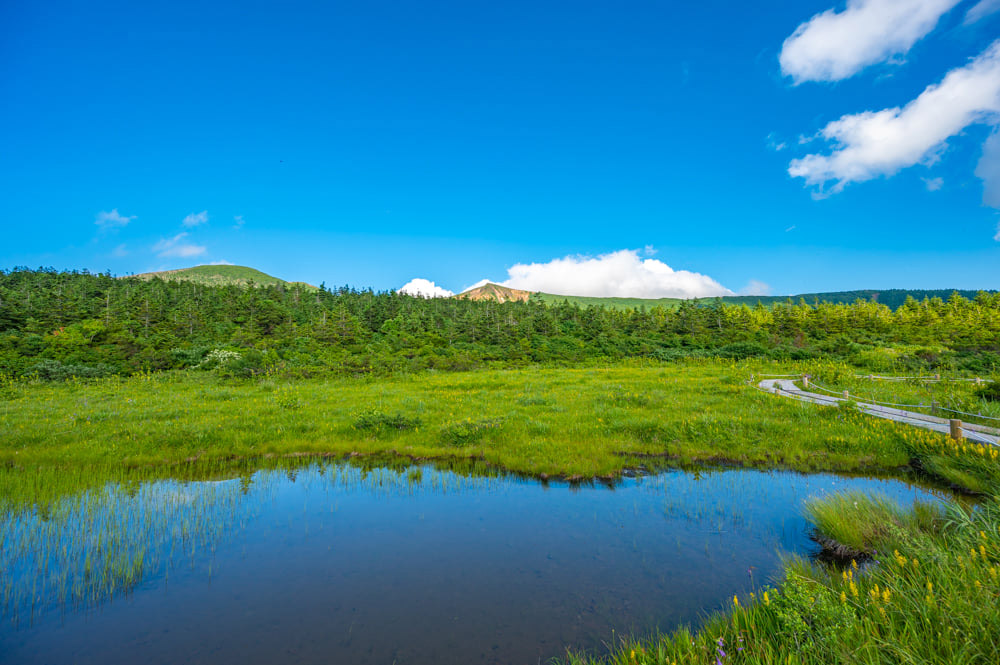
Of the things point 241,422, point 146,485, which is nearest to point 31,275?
point 241,422

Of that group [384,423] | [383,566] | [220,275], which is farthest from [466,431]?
[220,275]

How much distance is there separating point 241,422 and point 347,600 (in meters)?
13.9

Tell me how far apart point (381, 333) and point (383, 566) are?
5297cm

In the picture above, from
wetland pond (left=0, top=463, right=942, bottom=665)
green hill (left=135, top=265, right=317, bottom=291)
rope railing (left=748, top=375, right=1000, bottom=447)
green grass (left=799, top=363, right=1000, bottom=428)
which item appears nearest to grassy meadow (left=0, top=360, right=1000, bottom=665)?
green grass (left=799, top=363, right=1000, bottom=428)

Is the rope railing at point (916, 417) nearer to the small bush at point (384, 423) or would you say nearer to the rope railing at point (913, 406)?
the rope railing at point (913, 406)

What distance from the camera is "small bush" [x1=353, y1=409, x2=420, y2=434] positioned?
17188 millimetres

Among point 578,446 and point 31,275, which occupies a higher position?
point 31,275

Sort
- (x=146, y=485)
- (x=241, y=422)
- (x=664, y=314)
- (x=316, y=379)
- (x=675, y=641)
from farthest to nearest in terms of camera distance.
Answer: (x=664, y=314) → (x=316, y=379) → (x=241, y=422) → (x=146, y=485) → (x=675, y=641)

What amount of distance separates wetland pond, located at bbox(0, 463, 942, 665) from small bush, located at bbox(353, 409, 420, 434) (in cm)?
537

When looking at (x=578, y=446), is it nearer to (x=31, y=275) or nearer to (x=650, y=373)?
(x=650, y=373)

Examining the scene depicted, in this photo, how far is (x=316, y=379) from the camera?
3328 centimetres

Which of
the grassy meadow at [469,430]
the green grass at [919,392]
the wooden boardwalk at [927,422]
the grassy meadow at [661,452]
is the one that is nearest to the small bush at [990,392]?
the green grass at [919,392]

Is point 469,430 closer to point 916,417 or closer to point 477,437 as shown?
point 477,437

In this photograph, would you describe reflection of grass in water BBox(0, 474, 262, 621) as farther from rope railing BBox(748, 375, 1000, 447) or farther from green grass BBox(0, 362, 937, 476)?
rope railing BBox(748, 375, 1000, 447)
